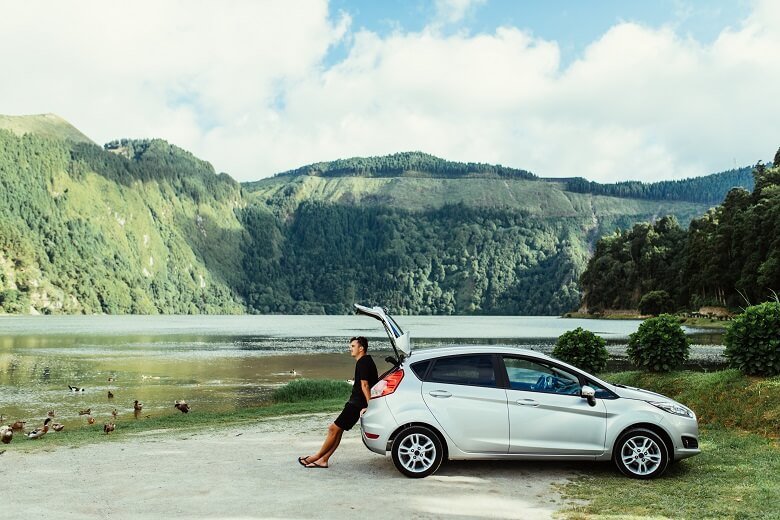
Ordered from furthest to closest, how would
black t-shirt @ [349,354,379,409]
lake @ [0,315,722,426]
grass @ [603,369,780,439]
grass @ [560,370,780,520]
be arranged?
lake @ [0,315,722,426] → grass @ [603,369,780,439] → black t-shirt @ [349,354,379,409] → grass @ [560,370,780,520]

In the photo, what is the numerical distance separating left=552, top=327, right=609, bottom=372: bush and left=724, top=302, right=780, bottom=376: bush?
6.32 metres

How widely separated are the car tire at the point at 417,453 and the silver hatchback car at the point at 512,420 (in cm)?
2

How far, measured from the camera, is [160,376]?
4319 centimetres

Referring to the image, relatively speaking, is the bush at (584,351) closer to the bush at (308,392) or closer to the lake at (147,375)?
the bush at (308,392)

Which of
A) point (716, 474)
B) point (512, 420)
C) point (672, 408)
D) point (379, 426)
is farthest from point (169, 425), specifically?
point (716, 474)

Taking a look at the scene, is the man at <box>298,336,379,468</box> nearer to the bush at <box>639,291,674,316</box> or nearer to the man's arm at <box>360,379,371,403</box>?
the man's arm at <box>360,379,371,403</box>

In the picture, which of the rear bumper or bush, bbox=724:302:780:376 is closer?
the rear bumper

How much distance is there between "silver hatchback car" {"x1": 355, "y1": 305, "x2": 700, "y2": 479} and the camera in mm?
11250

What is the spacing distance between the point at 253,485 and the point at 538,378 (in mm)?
4601

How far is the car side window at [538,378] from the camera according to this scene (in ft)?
37.7

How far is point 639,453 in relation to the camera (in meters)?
11.4

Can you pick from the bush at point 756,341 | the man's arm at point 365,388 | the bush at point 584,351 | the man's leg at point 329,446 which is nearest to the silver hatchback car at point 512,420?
the man's arm at point 365,388

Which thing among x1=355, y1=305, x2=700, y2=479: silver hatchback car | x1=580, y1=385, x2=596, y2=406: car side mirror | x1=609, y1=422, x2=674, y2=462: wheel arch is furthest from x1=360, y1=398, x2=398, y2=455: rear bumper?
x1=609, y1=422, x2=674, y2=462: wheel arch

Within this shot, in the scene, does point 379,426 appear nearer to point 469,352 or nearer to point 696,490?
point 469,352
